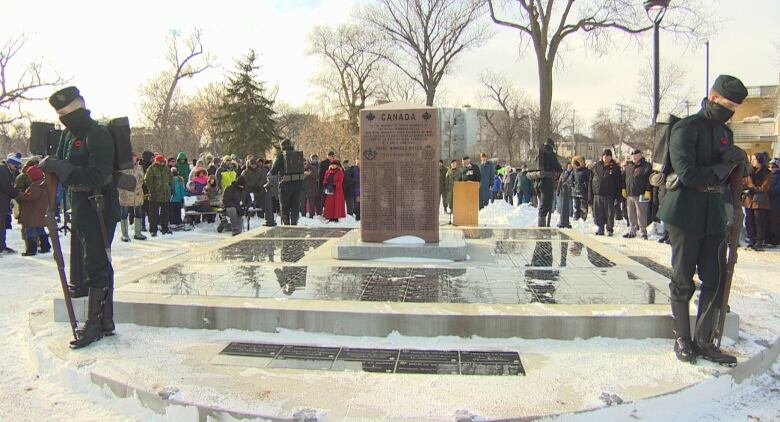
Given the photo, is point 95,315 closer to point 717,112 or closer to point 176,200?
point 717,112

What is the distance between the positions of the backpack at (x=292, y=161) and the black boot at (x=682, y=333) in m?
10.1

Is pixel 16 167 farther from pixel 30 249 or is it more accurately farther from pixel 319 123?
pixel 319 123

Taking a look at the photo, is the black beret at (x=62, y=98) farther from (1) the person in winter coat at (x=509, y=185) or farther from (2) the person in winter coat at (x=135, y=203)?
(1) the person in winter coat at (x=509, y=185)

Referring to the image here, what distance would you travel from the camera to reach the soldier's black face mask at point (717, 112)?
4238mm

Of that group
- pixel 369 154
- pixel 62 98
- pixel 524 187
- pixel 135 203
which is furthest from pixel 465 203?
pixel 62 98

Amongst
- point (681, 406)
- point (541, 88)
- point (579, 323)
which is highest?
point (541, 88)

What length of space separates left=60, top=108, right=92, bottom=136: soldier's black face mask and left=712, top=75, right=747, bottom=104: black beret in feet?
17.1

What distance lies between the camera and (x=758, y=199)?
438 inches

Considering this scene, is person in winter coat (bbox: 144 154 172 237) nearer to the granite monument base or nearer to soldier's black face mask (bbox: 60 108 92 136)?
the granite monument base

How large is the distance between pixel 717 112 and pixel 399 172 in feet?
14.6

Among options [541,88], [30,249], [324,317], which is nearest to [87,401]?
[324,317]

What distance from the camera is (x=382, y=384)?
3.92m

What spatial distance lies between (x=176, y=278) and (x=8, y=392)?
241 centimetres

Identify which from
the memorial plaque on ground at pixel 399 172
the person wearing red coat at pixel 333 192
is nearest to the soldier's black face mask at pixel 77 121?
the memorial plaque on ground at pixel 399 172
